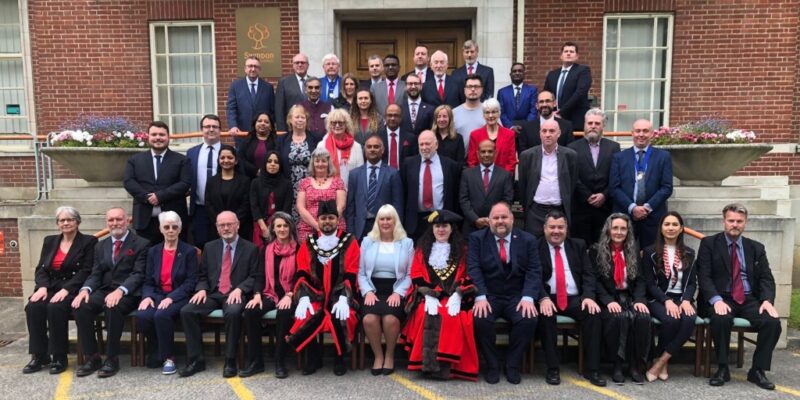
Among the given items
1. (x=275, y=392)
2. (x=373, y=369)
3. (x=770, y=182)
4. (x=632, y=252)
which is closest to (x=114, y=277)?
(x=275, y=392)

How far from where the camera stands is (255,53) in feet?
30.3

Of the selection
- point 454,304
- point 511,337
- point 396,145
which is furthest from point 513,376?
point 396,145

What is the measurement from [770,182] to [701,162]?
11.5 feet

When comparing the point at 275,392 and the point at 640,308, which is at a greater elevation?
the point at 640,308

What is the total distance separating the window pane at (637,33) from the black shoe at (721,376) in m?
6.14

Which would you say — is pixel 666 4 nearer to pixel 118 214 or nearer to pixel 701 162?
pixel 701 162

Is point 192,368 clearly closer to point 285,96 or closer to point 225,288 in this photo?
point 225,288

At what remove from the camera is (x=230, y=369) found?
15.6 ft

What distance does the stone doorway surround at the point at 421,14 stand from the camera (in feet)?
29.1

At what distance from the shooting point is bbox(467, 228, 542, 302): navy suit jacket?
4797 mm

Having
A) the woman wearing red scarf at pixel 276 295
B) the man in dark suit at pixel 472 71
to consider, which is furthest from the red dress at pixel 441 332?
the man in dark suit at pixel 472 71

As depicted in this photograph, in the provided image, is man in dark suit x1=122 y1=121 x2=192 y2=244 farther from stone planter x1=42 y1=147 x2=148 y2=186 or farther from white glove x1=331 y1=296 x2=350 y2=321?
white glove x1=331 y1=296 x2=350 y2=321

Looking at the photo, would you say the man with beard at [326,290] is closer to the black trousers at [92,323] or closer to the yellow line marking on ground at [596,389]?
the black trousers at [92,323]

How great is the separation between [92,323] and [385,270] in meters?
2.68
